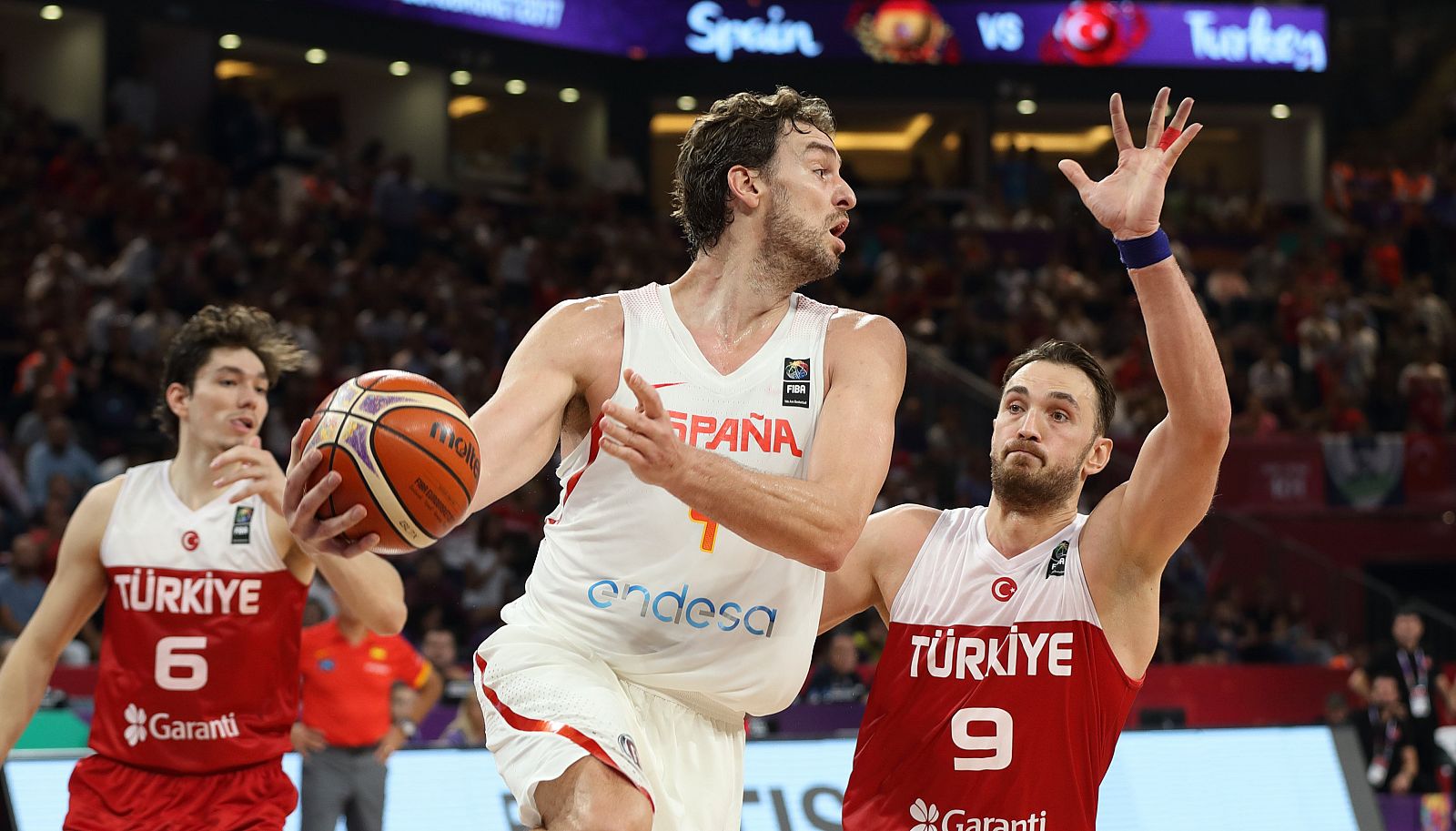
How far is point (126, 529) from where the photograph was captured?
5.27 meters

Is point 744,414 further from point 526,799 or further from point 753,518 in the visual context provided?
point 526,799

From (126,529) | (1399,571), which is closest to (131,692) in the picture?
(126,529)

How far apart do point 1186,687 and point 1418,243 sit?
13.3 metres

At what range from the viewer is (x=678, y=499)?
341cm

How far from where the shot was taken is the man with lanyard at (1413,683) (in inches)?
442

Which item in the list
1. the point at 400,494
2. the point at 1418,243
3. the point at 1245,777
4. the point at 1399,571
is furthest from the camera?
the point at 1418,243

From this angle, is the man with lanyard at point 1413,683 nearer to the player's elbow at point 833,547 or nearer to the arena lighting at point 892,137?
the player's elbow at point 833,547

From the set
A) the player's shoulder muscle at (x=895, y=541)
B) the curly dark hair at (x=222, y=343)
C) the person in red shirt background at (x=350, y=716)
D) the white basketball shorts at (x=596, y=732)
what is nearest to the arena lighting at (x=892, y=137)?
the person in red shirt background at (x=350, y=716)

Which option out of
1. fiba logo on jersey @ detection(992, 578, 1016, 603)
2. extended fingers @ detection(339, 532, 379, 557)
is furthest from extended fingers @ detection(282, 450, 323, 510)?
fiba logo on jersey @ detection(992, 578, 1016, 603)

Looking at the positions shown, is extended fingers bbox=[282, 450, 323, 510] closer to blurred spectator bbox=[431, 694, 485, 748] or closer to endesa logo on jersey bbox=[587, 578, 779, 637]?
endesa logo on jersey bbox=[587, 578, 779, 637]

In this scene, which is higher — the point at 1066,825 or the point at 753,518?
the point at 753,518

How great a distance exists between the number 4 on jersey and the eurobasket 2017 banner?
20957 millimetres

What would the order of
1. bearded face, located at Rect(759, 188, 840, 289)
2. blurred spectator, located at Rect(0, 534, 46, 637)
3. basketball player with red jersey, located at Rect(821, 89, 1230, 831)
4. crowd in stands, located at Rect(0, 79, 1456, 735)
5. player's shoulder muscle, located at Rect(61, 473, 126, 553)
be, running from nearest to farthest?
bearded face, located at Rect(759, 188, 840, 289) → basketball player with red jersey, located at Rect(821, 89, 1230, 831) → player's shoulder muscle, located at Rect(61, 473, 126, 553) → blurred spectator, located at Rect(0, 534, 46, 637) → crowd in stands, located at Rect(0, 79, 1456, 735)

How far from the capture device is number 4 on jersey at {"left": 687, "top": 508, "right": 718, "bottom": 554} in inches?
142
